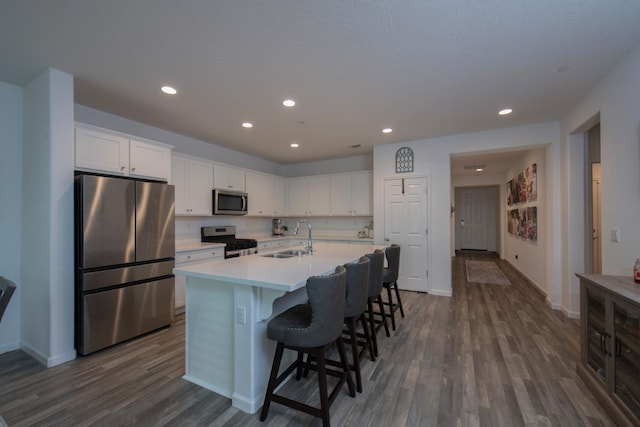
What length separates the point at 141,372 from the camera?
2.27 meters

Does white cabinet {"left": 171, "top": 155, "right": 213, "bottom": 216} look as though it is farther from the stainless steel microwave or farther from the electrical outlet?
the electrical outlet

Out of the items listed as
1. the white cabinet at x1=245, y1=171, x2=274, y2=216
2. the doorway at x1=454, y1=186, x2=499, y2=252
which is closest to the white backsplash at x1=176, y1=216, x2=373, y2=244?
the white cabinet at x1=245, y1=171, x2=274, y2=216

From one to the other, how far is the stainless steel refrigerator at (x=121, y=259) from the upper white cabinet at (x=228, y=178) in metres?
1.33

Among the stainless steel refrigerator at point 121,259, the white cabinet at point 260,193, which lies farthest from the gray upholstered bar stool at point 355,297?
the white cabinet at point 260,193

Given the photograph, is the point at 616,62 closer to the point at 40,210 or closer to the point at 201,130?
the point at 201,130

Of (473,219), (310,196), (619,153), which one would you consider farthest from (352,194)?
(473,219)

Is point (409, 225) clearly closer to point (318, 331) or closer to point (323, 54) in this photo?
point (323, 54)

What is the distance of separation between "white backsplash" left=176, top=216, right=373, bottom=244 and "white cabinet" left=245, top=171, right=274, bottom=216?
0.34 m

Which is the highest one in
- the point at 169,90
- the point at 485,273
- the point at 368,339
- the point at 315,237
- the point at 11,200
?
the point at 169,90

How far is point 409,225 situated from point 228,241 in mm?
3097

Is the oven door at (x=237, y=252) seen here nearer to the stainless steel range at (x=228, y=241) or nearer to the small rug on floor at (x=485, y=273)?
the stainless steel range at (x=228, y=241)

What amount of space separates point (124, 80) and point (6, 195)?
1622 mm

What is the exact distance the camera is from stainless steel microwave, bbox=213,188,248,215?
4414 mm

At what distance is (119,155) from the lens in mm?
2949
